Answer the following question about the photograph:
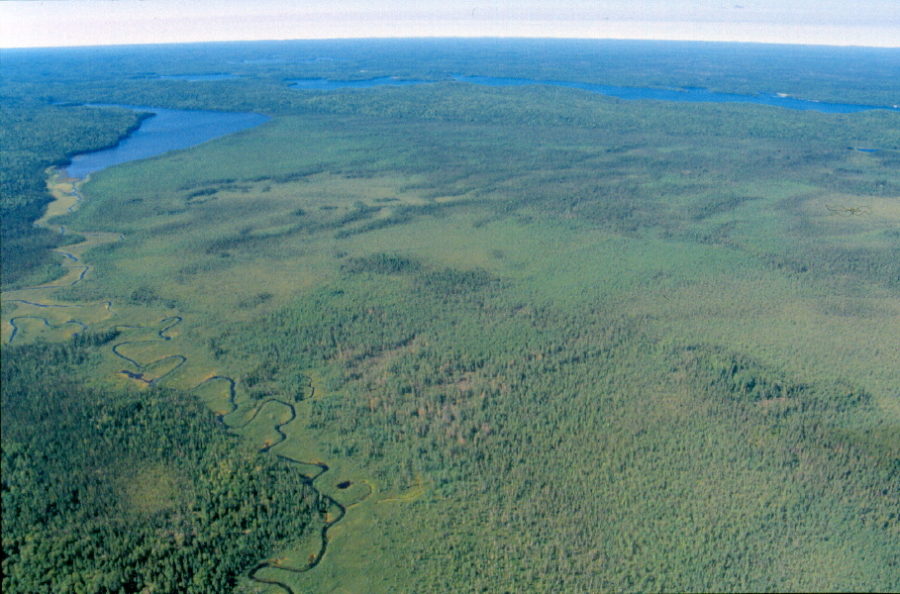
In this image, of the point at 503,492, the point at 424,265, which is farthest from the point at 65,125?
the point at 503,492

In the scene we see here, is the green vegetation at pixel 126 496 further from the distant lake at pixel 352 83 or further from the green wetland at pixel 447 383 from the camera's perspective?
the distant lake at pixel 352 83

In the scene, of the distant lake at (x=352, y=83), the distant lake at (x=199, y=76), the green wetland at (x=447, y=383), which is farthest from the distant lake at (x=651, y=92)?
the green wetland at (x=447, y=383)

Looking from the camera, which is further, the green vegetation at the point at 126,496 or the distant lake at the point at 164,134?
the distant lake at the point at 164,134

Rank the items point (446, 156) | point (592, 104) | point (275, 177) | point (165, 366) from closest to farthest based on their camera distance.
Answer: point (165, 366), point (275, 177), point (446, 156), point (592, 104)

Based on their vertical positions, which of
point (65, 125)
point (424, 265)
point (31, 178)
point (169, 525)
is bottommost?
point (169, 525)

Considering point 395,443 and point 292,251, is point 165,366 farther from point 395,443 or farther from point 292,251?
point 292,251

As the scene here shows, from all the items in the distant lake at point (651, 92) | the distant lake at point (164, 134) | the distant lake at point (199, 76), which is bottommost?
the distant lake at point (164, 134)
